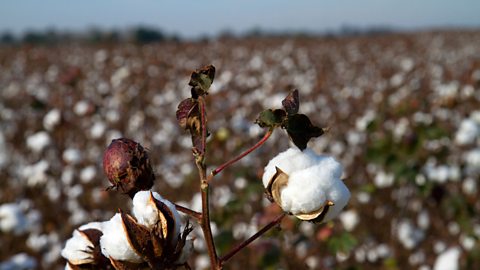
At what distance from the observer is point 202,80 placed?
0.81 meters

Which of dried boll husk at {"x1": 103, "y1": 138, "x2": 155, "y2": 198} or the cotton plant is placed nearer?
the cotton plant

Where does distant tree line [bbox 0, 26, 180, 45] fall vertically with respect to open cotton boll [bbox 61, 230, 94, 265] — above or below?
above

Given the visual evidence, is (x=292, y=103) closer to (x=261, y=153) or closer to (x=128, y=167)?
(x=128, y=167)

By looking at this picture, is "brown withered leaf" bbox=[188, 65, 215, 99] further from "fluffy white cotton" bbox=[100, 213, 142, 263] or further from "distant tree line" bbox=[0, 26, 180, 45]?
"distant tree line" bbox=[0, 26, 180, 45]

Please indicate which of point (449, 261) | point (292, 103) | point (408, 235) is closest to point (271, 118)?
point (292, 103)

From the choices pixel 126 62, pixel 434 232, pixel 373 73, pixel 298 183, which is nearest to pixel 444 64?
pixel 373 73

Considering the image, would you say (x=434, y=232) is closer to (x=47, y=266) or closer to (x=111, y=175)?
(x=47, y=266)

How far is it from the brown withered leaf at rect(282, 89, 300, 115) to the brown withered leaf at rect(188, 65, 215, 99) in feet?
0.40

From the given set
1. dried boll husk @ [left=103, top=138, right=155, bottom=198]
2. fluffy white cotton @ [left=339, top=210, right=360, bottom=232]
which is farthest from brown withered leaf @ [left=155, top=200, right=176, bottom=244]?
fluffy white cotton @ [left=339, top=210, right=360, bottom=232]

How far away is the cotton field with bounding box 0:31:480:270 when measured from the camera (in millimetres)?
2864

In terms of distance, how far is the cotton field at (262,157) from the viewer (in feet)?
9.40

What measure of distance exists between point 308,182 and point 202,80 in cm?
23

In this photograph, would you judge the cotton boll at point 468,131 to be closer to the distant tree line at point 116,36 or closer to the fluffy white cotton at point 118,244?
the fluffy white cotton at point 118,244

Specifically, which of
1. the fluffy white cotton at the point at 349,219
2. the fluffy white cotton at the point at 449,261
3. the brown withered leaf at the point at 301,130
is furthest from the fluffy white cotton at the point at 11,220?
the brown withered leaf at the point at 301,130
